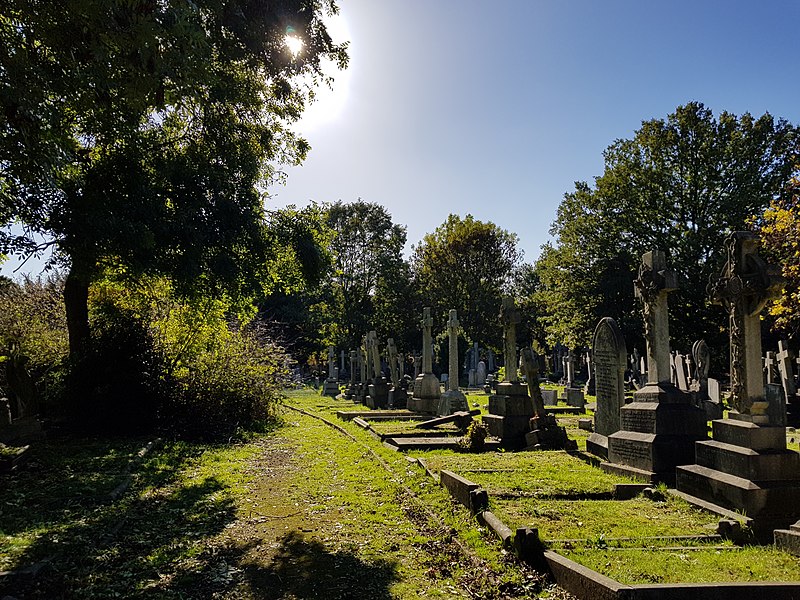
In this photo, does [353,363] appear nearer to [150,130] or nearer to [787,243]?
[150,130]

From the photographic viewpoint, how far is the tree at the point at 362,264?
45.5 metres

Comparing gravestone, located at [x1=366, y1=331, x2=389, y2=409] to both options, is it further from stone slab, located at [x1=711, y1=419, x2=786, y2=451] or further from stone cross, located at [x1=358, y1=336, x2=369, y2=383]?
stone slab, located at [x1=711, y1=419, x2=786, y2=451]

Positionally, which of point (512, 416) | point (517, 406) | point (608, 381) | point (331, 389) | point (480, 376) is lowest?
point (331, 389)

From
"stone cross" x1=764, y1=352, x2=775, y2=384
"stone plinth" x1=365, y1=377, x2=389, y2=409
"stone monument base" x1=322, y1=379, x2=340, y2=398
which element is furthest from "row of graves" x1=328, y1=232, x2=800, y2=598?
"stone monument base" x1=322, y1=379, x2=340, y2=398

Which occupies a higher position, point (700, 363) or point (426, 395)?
point (700, 363)

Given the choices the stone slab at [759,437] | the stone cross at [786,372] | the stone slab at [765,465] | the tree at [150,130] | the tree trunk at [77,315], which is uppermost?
the tree at [150,130]

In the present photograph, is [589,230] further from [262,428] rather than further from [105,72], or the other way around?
[105,72]

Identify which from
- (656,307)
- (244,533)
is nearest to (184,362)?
(244,533)

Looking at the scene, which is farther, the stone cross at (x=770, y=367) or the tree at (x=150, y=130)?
the stone cross at (x=770, y=367)

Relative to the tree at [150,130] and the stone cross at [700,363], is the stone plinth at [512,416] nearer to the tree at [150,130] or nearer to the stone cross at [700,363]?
the tree at [150,130]

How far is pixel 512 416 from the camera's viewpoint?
1277cm

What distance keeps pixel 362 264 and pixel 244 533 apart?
133 feet

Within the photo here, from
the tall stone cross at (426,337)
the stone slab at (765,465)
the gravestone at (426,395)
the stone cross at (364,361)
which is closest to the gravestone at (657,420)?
the stone slab at (765,465)

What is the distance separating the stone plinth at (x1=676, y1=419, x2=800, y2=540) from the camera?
6.03m
